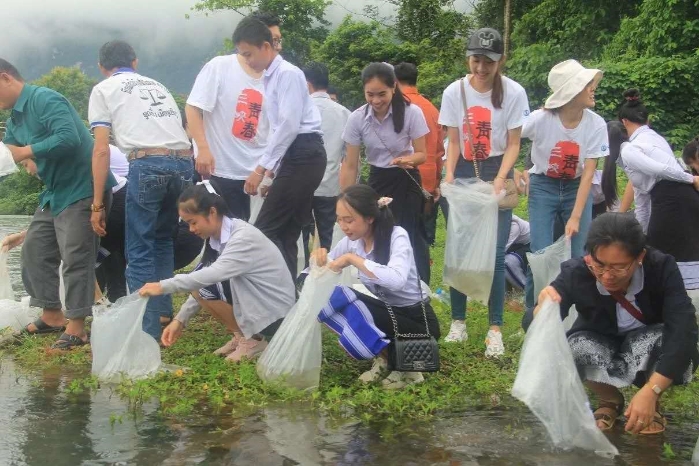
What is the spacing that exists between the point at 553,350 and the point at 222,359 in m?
2.24

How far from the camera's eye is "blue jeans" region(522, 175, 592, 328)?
5434 mm

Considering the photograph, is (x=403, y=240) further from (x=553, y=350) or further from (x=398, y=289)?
(x=553, y=350)

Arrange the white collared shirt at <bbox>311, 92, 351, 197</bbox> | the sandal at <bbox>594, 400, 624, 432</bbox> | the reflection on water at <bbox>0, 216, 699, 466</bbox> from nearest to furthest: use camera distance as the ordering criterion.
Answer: the reflection on water at <bbox>0, 216, 699, 466</bbox> → the sandal at <bbox>594, 400, 624, 432</bbox> → the white collared shirt at <bbox>311, 92, 351, 197</bbox>

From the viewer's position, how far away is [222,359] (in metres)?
4.97

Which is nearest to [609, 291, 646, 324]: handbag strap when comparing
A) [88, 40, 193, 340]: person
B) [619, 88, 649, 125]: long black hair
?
[619, 88, 649, 125]: long black hair

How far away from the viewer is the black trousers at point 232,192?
5.40 meters

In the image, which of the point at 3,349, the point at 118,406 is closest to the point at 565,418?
the point at 118,406

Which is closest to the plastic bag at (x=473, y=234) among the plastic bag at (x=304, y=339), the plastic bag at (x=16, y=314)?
the plastic bag at (x=304, y=339)

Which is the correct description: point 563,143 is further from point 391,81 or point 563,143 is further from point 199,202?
point 199,202

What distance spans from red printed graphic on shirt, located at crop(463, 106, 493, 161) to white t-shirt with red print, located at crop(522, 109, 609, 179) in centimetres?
29

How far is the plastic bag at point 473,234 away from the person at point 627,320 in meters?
1.35

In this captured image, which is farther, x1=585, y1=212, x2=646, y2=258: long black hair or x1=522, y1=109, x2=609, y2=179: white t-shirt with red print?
x1=522, y1=109, x2=609, y2=179: white t-shirt with red print

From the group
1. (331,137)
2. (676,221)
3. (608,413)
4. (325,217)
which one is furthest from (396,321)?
(331,137)

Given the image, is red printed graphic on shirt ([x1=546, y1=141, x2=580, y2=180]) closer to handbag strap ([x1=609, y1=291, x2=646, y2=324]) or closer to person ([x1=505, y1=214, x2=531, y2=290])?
person ([x1=505, y1=214, x2=531, y2=290])
